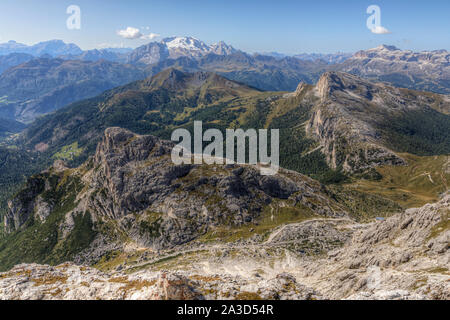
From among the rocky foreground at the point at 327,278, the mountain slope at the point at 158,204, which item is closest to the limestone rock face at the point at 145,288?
the rocky foreground at the point at 327,278

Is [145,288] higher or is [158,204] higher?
[145,288]

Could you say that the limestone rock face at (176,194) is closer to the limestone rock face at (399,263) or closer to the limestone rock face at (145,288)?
the limestone rock face at (399,263)

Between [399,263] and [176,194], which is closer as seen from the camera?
[399,263]

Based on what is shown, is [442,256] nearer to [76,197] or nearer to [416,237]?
[416,237]

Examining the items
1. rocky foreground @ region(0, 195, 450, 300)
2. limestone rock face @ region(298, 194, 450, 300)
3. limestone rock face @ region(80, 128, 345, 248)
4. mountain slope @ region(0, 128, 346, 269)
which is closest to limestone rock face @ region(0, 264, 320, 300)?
rocky foreground @ region(0, 195, 450, 300)

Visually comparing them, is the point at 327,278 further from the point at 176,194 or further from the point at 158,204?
the point at 158,204

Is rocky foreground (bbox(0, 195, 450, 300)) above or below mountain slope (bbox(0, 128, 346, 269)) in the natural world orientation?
above

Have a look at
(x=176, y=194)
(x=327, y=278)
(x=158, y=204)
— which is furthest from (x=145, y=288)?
(x=158, y=204)

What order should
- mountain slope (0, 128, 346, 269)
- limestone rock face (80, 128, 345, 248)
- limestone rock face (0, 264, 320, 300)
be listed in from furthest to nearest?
mountain slope (0, 128, 346, 269) → limestone rock face (80, 128, 345, 248) → limestone rock face (0, 264, 320, 300)

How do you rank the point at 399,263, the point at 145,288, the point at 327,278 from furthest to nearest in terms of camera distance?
the point at 327,278, the point at 399,263, the point at 145,288

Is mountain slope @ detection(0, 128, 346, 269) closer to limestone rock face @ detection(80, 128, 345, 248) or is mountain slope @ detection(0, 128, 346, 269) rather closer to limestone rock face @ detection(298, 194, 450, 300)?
limestone rock face @ detection(80, 128, 345, 248)

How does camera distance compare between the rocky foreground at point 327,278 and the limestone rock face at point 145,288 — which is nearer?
the limestone rock face at point 145,288

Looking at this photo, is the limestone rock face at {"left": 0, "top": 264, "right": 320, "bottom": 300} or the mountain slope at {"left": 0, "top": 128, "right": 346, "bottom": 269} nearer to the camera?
the limestone rock face at {"left": 0, "top": 264, "right": 320, "bottom": 300}
